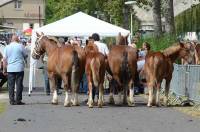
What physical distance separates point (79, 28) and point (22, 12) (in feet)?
387

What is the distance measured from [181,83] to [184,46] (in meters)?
2.13

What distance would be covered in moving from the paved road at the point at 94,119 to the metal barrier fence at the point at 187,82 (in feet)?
4.74

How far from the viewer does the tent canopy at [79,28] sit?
2644cm

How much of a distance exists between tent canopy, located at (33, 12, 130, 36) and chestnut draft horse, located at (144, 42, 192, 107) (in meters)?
5.94

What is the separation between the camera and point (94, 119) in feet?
55.4

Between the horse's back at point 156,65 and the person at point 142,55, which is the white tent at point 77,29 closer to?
the person at point 142,55

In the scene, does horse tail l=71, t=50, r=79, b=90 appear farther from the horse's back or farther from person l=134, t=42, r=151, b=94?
person l=134, t=42, r=151, b=94

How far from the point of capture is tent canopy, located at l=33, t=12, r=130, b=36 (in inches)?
1041

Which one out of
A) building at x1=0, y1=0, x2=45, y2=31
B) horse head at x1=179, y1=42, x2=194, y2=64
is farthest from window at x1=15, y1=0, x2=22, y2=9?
horse head at x1=179, y1=42, x2=194, y2=64

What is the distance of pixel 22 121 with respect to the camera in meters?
16.5

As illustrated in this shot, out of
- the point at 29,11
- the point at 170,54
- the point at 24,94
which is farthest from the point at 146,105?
the point at 29,11

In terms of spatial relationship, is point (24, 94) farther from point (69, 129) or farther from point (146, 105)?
point (69, 129)

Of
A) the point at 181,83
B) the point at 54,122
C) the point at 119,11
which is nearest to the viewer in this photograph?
the point at 54,122

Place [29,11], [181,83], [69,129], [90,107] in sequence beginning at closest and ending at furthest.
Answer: [69,129]
[90,107]
[181,83]
[29,11]
